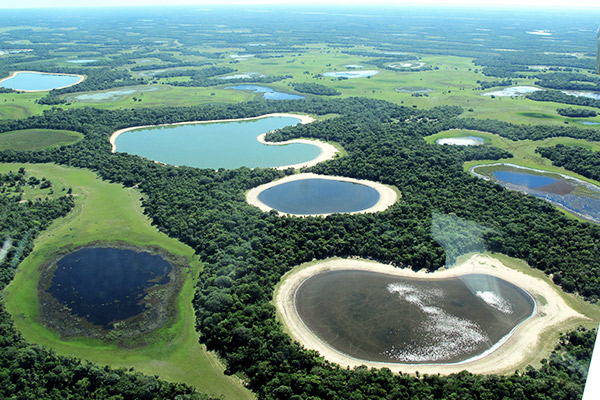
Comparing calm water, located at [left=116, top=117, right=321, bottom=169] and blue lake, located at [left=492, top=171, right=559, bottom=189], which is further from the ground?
blue lake, located at [left=492, top=171, right=559, bottom=189]


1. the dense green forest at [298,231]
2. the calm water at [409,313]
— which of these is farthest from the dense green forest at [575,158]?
the calm water at [409,313]

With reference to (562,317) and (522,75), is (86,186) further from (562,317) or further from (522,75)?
(522,75)

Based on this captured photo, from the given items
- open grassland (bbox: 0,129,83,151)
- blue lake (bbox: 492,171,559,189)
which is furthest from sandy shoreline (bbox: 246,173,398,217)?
open grassland (bbox: 0,129,83,151)

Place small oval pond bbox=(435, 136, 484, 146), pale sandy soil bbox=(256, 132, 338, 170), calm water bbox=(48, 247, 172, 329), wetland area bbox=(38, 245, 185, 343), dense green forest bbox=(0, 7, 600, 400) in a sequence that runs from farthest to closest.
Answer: small oval pond bbox=(435, 136, 484, 146), pale sandy soil bbox=(256, 132, 338, 170), calm water bbox=(48, 247, 172, 329), wetland area bbox=(38, 245, 185, 343), dense green forest bbox=(0, 7, 600, 400)

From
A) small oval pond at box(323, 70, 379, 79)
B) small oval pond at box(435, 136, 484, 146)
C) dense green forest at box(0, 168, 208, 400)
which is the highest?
small oval pond at box(323, 70, 379, 79)

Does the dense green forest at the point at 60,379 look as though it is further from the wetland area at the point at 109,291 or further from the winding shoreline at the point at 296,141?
the winding shoreline at the point at 296,141

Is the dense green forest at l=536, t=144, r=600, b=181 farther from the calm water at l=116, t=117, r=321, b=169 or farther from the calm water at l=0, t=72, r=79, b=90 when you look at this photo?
the calm water at l=0, t=72, r=79, b=90

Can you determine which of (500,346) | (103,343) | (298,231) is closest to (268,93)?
(298,231)
